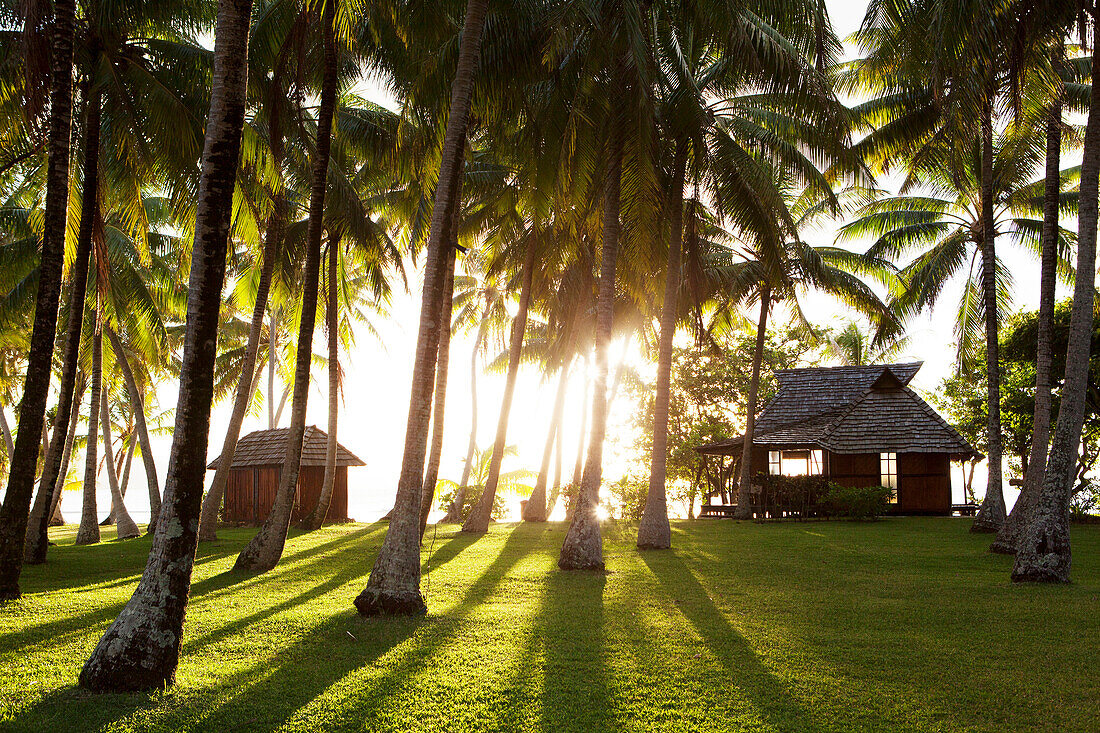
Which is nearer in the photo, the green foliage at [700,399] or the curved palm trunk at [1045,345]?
the curved palm trunk at [1045,345]

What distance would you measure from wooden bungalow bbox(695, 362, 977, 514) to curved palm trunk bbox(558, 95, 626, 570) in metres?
12.4

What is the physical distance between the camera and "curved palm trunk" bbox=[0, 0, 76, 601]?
879cm

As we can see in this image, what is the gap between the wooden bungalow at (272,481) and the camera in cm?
2370

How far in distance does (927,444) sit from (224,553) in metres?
20.2

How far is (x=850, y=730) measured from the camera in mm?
4715

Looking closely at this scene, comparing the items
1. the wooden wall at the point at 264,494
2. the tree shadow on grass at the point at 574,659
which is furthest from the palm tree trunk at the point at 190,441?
the wooden wall at the point at 264,494

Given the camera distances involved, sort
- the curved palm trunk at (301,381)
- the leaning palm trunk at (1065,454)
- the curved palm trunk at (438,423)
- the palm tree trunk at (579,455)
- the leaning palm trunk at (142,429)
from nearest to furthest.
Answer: the leaning palm trunk at (1065,454), the curved palm trunk at (301,381), the curved palm trunk at (438,423), the leaning palm trunk at (142,429), the palm tree trunk at (579,455)

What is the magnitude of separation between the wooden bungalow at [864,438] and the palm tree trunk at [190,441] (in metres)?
19.9

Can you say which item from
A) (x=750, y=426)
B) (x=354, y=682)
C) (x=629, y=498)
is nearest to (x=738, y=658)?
(x=354, y=682)

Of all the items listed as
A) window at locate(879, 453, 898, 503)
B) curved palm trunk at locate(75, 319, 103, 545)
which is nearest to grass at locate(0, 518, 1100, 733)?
curved palm trunk at locate(75, 319, 103, 545)

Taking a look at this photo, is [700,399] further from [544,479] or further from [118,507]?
[118,507]

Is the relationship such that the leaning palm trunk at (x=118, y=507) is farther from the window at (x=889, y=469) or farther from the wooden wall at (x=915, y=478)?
the window at (x=889, y=469)

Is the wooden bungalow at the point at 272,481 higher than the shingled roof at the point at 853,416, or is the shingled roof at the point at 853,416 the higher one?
the shingled roof at the point at 853,416

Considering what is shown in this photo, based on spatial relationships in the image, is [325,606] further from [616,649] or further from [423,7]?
[423,7]
